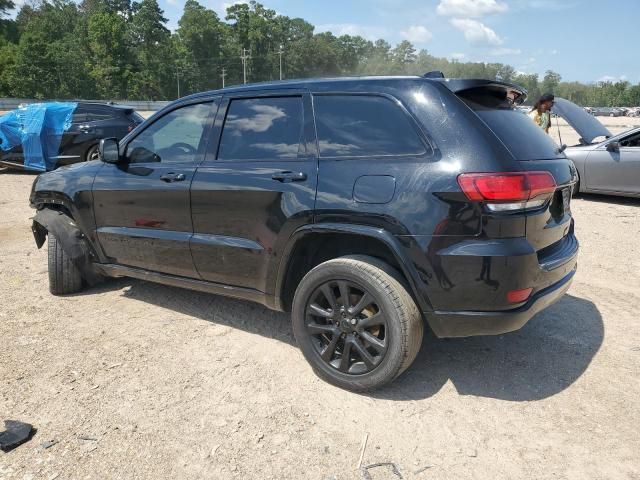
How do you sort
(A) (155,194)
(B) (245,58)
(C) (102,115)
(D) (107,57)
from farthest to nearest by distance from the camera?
(B) (245,58), (D) (107,57), (C) (102,115), (A) (155,194)

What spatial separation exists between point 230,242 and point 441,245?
1468 mm

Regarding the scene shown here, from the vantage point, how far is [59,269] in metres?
4.53

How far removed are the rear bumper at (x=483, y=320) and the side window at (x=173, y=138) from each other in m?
2.10

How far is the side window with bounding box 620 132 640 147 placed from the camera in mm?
8695

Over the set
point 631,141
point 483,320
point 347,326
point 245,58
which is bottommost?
point 347,326

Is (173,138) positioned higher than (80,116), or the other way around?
(80,116)

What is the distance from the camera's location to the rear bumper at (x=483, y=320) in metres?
2.67

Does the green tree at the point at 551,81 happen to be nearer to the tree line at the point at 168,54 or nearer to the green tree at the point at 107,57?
the tree line at the point at 168,54

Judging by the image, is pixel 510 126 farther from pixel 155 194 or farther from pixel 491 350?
pixel 155 194

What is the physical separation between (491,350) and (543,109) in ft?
20.8

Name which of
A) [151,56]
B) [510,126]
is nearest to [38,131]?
[510,126]

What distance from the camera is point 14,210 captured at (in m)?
8.25

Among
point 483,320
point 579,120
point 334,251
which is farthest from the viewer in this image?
point 579,120

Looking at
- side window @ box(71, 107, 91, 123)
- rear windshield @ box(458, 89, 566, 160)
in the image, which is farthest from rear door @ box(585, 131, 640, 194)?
side window @ box(71, 107, 91, 123)
